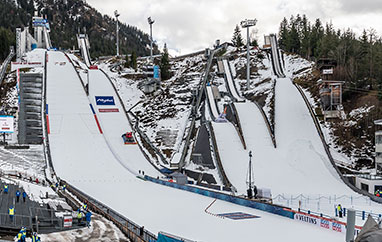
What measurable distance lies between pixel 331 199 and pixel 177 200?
6.78 meters

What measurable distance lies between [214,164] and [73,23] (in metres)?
115

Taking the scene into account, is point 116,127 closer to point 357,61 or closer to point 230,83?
A: point 230,83

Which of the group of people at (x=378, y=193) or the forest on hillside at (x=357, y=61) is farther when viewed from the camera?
the forest on hillside at (x=357, y=61)

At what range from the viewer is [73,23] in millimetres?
125375

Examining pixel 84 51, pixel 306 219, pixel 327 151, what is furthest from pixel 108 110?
pixel 84 51

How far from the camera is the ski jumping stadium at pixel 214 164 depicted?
12.4 meters

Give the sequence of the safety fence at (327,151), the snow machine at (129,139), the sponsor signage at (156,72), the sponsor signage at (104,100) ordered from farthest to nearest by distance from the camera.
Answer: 1. the sponsor signage at (156,72)
2. the sponsor signage at (104,100)
3. the snow machine at (129,139)
4. the safety fence at (327,151)

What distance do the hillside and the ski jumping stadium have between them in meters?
56.8

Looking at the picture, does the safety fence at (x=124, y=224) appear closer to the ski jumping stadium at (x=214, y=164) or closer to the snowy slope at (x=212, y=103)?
the ski jumping stadium at (x=214, y=164)

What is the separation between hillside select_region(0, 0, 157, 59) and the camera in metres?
96.6

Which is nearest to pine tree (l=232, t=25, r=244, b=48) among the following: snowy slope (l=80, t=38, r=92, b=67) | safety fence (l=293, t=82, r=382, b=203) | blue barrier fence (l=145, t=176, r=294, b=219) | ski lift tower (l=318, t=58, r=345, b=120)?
snowy slope (l=80, t=38, r=92, b=67)

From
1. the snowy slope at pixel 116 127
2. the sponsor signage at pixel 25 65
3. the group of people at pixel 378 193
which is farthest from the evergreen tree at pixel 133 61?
the group of people at pixel 378 193

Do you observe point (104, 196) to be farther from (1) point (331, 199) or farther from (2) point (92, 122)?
(2) point (92, 122)

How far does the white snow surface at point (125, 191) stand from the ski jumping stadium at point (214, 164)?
40 millimetres
